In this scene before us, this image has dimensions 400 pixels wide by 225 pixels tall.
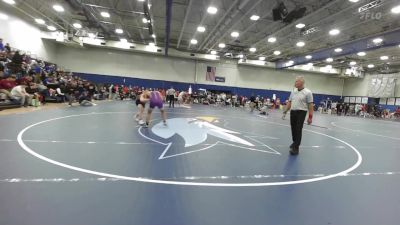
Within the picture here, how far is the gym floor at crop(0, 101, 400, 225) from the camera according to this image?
267 cm

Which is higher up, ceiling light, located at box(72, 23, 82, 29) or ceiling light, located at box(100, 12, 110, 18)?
ceiling light, located at box(72, 23, 82, 29)

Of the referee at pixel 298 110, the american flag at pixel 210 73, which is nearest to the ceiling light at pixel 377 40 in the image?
the referee at pixel 298 110

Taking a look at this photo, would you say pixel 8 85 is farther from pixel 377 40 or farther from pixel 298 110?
pixel 377 40

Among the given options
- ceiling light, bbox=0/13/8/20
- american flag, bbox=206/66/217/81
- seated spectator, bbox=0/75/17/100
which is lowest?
seated spectator, bbox=0/75/17/100

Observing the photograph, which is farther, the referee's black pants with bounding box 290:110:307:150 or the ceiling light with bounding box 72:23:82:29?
the ceiling light with bounding box 72:23:82:29

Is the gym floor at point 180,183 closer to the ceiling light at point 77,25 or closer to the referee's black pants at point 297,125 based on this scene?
the referee's black pants at point 297,125

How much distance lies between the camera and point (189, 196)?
3.17 meters

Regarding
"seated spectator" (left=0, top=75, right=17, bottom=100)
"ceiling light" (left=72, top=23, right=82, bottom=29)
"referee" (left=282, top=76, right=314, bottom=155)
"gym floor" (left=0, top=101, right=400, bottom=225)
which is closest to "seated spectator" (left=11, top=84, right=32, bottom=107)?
"seated spectator" (left=0, top=75, right=17, bottom=100)

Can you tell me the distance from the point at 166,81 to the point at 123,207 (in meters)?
29.9

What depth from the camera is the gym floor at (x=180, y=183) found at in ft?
8.76

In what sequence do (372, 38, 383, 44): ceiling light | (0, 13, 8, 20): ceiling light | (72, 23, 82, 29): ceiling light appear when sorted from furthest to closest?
(72, 23, 82, 29): ceiling light, (0, 13, 8, 20): ceiling light, (372, 38, 383, 44): ceiling light

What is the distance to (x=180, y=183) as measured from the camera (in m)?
3.60

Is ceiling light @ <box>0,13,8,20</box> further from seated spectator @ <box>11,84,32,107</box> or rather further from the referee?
the referee

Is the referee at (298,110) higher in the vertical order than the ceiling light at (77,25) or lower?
lower
